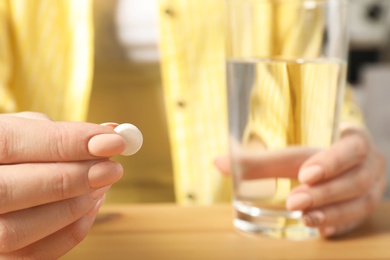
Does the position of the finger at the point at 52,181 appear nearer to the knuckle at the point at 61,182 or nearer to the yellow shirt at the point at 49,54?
the knuckle at the point at 61,182

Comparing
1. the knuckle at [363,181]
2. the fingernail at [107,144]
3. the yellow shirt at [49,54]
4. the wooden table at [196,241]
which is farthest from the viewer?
the yellow shirt at [49,54]

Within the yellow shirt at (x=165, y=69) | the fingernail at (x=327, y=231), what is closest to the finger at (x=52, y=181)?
the fingernail at (x=327, y=231)

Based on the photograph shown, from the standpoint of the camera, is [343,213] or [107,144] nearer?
[107,144]

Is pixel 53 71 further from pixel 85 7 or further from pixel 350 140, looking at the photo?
pixel 350 140

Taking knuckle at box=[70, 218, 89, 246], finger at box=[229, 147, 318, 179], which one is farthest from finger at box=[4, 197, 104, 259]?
finger at box=[229, 147, 318, 179]

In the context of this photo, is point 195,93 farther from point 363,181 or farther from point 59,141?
point 59,141

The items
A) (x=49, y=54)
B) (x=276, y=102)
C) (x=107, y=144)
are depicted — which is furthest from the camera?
(x=49, y=54)

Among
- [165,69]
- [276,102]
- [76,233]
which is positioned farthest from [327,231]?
[165,69]

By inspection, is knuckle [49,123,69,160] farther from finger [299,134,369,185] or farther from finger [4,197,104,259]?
finger [299,134,369,185]

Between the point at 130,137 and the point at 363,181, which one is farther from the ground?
the point at 130,137
